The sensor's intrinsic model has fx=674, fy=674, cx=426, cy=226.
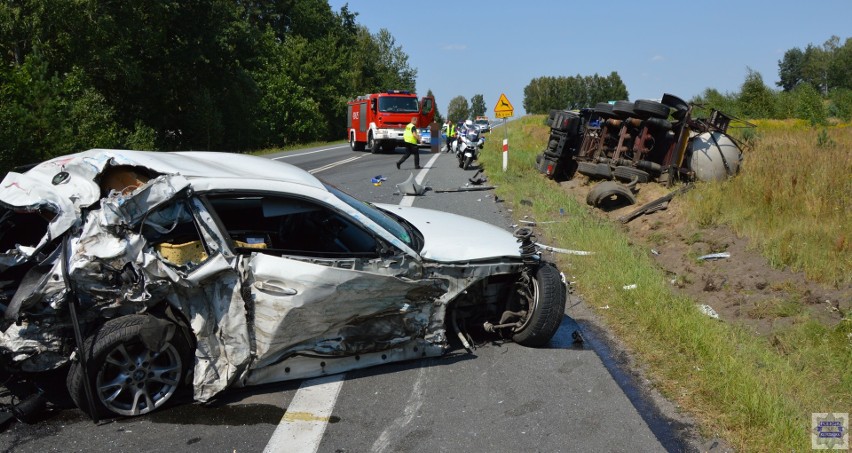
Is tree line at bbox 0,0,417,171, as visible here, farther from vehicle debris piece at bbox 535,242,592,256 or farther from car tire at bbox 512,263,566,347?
car tire at bbox 512,263,566,347

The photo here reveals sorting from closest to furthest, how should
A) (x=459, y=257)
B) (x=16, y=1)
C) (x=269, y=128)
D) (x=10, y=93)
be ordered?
1. (x=459, y=257)
2. (x=10, y=93)
3. (x=16, y=1)
4. (x=269, y=128)

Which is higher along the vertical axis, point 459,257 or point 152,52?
point 152,52

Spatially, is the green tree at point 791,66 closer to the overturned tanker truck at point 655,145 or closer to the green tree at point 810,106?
the green tree at point 810,106

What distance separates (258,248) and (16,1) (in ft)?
66.3

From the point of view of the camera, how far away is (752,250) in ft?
27.9

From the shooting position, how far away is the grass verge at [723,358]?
4.06 meters

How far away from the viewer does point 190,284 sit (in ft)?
13.6

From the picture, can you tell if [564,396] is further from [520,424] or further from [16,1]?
[16,1]

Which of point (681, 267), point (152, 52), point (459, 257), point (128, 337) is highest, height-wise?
point (152, 52)

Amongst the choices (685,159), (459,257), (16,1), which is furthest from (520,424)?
(16,1)

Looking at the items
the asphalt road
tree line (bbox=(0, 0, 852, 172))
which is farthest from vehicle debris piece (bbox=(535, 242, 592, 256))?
tree line (bbox=(0, 0, 852, 172))

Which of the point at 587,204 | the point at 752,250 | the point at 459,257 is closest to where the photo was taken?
the point at 459,257

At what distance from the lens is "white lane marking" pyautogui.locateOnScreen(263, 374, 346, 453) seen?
3.88 meters

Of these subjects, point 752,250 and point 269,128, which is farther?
point 269,128
